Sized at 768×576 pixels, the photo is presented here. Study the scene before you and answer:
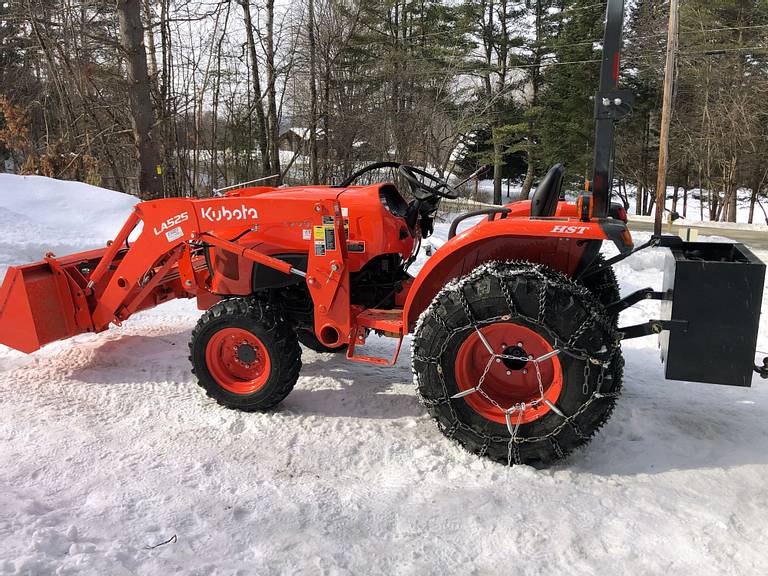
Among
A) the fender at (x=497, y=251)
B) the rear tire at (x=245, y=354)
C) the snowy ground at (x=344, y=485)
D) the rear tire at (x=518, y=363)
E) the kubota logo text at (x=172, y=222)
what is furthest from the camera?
the kubota logo text at (x=172, y=222)

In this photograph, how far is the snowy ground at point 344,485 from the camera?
2.12m

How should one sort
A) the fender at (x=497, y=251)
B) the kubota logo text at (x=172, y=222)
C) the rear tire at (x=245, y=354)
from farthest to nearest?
the kubota logo text at (x=172, y=222), the rear tire at (x=245, y=354), the fender at (x=497, y=251)

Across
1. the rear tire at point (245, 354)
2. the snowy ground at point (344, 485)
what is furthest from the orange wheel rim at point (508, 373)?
the rear tire at point (245, 354)

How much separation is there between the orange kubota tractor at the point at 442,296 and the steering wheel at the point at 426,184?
0.02 metres

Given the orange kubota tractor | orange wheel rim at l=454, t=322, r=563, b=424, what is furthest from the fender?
orange wheel rim at l=454, t=322, r=563, b=424

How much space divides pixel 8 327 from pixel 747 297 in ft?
13.8

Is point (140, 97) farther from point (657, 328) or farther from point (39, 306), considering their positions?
point (657, 328)

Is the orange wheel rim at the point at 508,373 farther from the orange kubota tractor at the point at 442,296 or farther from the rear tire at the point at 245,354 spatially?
the rear tire at the point at 245,354

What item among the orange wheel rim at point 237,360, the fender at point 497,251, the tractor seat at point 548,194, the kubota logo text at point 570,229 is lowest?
the orange wheel rim at point 237,360

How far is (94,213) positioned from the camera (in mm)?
7551

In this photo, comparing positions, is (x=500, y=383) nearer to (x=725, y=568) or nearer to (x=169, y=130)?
(x=725, y=568)

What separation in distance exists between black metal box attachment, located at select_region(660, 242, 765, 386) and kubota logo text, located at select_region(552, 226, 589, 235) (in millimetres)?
451

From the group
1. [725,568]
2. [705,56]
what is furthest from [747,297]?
[705,56]

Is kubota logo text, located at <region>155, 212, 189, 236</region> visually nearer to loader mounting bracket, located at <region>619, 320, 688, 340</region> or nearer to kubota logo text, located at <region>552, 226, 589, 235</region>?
kubota logo text, located at <region>552, 226, 589, 235</region>
